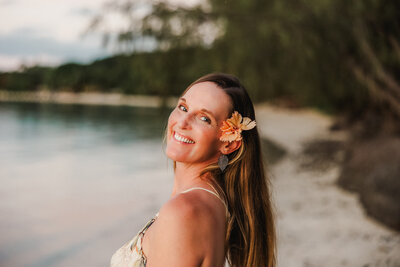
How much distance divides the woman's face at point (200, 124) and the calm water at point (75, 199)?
2.11 metres

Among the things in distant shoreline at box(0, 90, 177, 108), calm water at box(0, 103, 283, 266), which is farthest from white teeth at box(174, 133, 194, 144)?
distant shoreline at box(0, 90, 177, 108)

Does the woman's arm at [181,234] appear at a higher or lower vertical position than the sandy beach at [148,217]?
higher

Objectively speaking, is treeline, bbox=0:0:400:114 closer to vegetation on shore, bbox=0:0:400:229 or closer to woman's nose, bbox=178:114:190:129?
vegetation on shore, bbox=0:0:400:229

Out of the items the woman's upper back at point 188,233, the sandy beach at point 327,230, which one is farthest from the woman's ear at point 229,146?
the sandy beach at point 327,230

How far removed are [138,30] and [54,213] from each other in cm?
693

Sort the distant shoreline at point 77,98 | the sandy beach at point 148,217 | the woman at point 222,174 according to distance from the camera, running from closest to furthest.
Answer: the woman at point 222,174, the sandy beach at point 148,217, the distant shoreline at point 77,98

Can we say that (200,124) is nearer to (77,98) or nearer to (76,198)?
(76,198)

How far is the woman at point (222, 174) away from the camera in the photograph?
4.16 ft

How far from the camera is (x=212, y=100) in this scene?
1.39m

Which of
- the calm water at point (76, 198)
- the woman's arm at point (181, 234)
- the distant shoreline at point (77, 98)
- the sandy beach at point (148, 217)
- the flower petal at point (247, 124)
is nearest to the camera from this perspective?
the woman's arm at point (181, 234)

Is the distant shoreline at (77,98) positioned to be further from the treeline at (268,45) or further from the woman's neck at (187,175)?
the woman's neck at (187,175)

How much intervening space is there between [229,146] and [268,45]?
4663mm

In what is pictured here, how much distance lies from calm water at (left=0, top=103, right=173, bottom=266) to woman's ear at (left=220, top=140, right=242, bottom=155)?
6.90 feet

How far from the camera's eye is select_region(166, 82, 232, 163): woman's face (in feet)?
4.55
